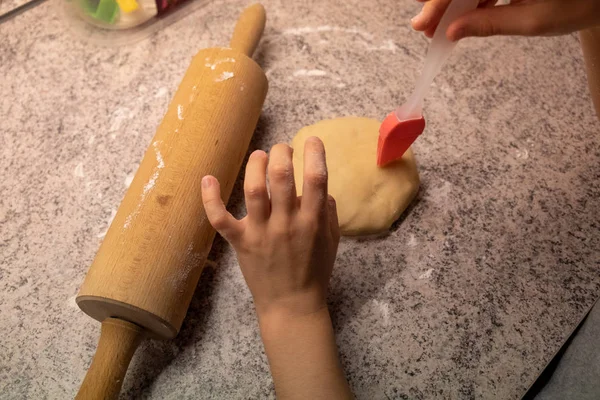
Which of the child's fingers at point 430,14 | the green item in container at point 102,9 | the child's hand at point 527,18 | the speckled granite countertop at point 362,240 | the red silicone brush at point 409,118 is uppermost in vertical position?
the child's hand at point 527,18

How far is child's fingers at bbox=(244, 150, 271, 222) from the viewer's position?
0.60 metres

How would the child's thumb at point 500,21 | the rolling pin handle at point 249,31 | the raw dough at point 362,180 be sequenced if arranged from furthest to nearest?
the rolling pin handle at point 249,31 < the raw dough at point 362,180 < the child's thumb at point 500,21

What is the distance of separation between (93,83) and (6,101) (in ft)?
0.57

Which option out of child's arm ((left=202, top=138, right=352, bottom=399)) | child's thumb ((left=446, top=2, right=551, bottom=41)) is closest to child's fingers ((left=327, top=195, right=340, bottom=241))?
child's arm ((left=202, top=138, right=352, bottom=399))

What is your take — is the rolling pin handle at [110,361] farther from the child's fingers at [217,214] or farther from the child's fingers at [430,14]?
the child's fingers at [430,14]

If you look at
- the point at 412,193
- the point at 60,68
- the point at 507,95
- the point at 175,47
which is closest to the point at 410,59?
the point at 507,95

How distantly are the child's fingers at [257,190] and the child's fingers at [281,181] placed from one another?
1cm

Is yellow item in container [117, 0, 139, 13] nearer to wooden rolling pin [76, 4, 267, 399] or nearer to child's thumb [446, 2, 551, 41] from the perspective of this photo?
wooden rolling pin [76, 4, 267, 399]

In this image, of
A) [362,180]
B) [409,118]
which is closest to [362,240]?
[362,180]

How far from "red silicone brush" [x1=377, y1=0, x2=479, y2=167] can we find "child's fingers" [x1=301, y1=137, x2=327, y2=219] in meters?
0.20

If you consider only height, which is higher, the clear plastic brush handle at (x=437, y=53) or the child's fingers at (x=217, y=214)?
the clear plastic brush handle at (x=437, y=53)

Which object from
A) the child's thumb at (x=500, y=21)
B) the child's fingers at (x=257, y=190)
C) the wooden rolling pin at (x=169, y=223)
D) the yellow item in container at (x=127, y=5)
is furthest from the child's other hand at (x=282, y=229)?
the yellow item in container at (x=127, y=5)

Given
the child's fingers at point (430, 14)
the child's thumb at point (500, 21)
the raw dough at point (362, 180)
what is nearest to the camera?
the child's thumb at point (500, 21)

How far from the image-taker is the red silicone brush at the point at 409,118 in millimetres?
655
